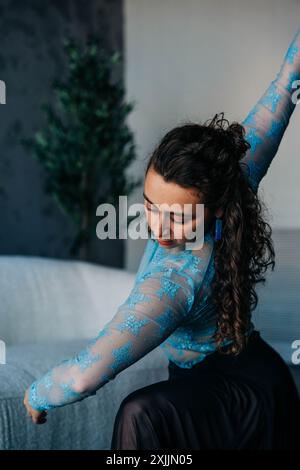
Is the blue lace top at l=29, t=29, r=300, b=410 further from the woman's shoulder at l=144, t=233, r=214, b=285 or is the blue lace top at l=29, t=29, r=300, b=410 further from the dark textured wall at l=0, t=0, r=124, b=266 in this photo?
the dark textured wall at l=0, t=0, r=124, b=266

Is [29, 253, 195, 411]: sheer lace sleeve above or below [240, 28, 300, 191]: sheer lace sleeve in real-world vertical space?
below

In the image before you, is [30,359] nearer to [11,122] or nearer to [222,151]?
[222,151]

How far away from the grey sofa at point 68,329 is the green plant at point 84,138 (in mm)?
1017

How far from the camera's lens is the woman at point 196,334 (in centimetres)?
106

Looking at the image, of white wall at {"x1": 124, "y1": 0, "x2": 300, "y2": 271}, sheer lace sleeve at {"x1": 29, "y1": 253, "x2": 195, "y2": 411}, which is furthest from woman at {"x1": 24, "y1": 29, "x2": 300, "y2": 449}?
white wall at {"x1": 124, "y1": 0, "x2": 300, "y2": 271}

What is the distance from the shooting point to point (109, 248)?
4.52 metres

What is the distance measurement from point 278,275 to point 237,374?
1581mm

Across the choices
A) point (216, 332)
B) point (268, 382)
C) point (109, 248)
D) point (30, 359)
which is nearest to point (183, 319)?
point (216, 332)

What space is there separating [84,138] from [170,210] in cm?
254

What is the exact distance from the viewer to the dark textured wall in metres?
3.81

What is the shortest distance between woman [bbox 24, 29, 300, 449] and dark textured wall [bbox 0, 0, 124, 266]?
2.64 m

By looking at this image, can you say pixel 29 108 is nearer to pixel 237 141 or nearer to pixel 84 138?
pixel 84 138

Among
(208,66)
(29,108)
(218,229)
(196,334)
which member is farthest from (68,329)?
(208,66)

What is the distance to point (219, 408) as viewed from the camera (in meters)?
1.17
